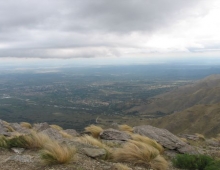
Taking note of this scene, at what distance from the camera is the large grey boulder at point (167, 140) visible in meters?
13.1

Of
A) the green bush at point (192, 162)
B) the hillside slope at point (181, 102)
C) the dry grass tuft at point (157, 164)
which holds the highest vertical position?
the dry grass tuft at point (157, 164)

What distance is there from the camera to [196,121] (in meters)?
61.3

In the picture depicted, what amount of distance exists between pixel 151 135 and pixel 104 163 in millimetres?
7088

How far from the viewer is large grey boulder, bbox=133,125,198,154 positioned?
515 inches

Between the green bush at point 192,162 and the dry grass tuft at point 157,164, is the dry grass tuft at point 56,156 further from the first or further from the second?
the green bush at point 192,162

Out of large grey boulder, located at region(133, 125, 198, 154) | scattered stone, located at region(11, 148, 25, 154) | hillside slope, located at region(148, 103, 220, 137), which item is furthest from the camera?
hillside slope, located at region(148, 103, 220, 137)

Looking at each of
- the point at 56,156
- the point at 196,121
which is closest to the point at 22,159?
the point at 56,156

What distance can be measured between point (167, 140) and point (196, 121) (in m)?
51.3

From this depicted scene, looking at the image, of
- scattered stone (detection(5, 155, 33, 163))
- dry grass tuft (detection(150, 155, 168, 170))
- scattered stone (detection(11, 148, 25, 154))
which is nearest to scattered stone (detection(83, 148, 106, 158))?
dry grass tuft (detection(150, 155, 168, 170))

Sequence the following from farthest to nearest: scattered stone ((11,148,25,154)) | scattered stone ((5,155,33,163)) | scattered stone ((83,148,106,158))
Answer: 1. scattered stone ((11,148,25,154))
2. scattered stone ((83,148,106,158))
3. scattered stone ((5,155,33,163))

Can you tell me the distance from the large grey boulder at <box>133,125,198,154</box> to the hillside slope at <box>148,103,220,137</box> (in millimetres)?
36765

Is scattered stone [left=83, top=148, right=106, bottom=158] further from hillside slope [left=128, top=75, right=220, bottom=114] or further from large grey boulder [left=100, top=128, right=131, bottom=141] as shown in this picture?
hillside slope [left=128, top=75, right=220, bottom=114]

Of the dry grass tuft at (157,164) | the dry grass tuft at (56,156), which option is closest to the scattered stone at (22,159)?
the dry grass tuft at (56,156)

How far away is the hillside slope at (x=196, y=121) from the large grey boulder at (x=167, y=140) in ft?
121
